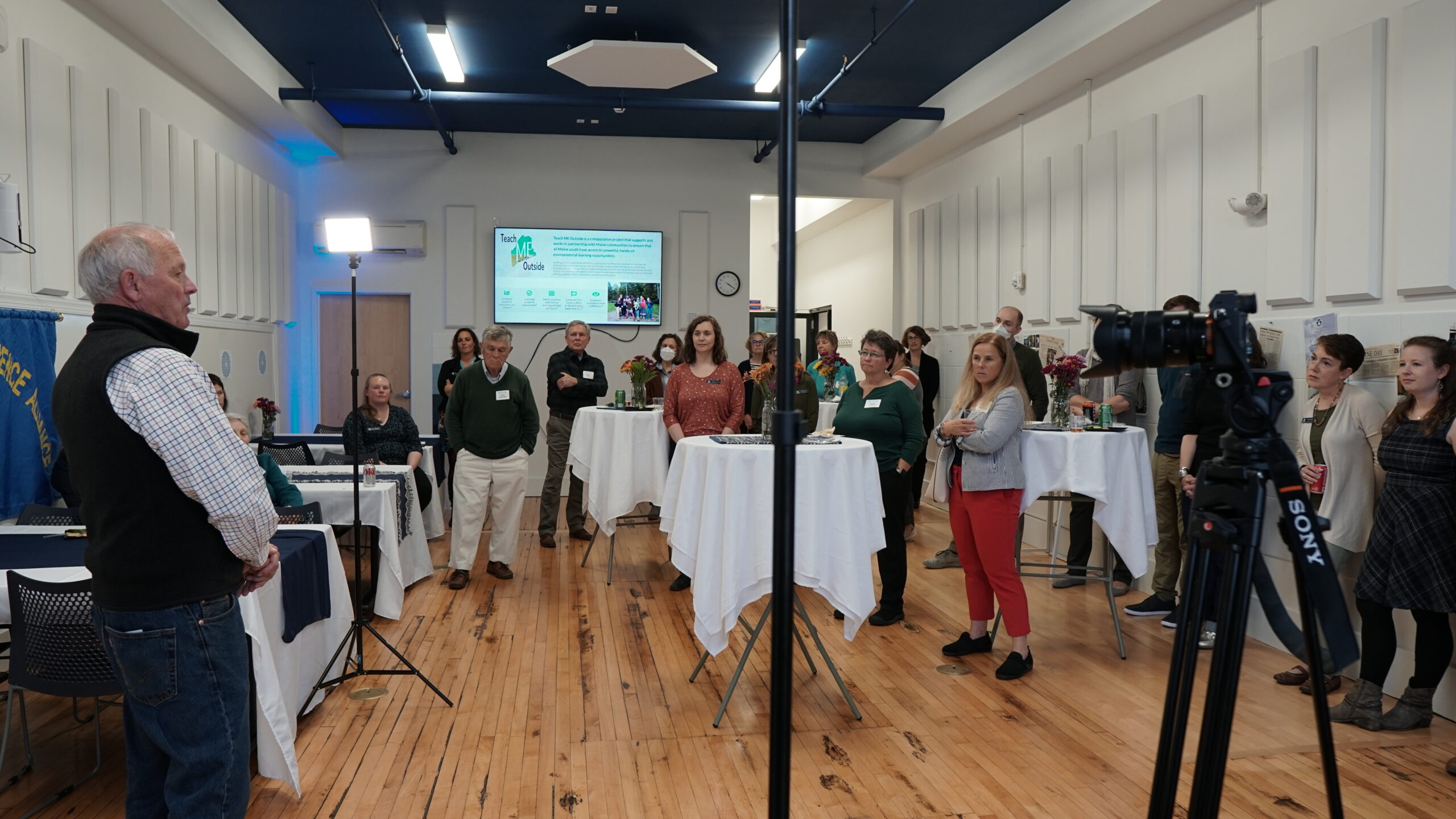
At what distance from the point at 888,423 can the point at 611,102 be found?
4549mm

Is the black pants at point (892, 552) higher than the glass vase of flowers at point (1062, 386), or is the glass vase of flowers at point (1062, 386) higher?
the glass vase of flowers at point (1062, 386)

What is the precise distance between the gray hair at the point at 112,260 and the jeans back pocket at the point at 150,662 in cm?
69

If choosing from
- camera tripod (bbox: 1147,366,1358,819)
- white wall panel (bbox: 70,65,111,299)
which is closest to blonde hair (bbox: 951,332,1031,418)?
camera tripod (bbox: 1147,366,1358,819)

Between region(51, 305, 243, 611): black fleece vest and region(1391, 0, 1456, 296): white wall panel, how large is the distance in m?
4.43

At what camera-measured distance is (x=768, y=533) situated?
3369mm

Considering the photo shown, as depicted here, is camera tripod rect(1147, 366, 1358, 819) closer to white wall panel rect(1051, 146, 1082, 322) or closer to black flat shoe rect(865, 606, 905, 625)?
black flat shoe rect(865, 606, 905, 625)

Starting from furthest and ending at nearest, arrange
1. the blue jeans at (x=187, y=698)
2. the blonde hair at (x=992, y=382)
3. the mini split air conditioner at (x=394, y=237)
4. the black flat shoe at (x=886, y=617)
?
the mini split air conditioner at (x=394, y=237) → the black flat shoe at (x=886, y=617) → the blonde hair at (x=992, y=382) → the blue jeans at (x=187, y=698)

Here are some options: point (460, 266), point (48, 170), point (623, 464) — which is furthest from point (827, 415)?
point (48, 170)

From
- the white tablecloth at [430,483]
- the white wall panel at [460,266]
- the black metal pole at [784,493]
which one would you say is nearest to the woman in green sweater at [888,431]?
the white tablecloth at [430,483]

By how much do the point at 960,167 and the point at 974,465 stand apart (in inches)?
208

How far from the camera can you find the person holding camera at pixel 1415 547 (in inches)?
130

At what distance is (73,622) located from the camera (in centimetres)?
258

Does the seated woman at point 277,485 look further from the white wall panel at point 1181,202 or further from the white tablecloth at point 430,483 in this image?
the white wall panel at point 1181,202

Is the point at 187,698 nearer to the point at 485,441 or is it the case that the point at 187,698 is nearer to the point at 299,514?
the point at 299,514
